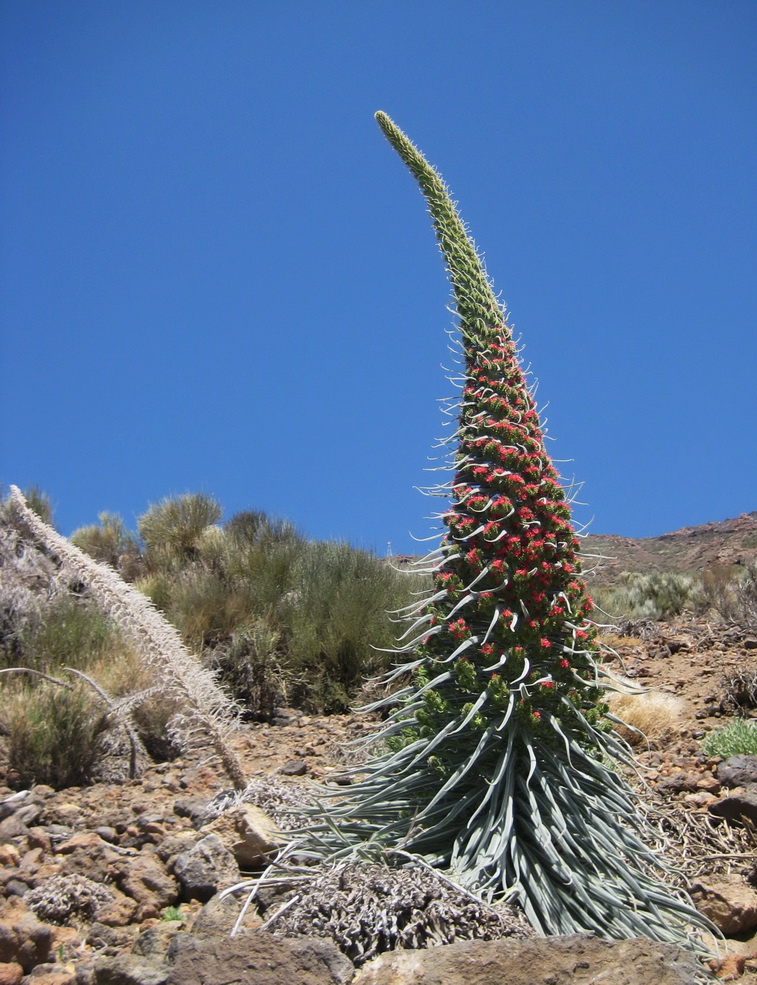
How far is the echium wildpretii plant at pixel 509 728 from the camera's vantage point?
10.8ft

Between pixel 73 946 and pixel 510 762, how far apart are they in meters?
1.81

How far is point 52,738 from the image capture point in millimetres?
5797

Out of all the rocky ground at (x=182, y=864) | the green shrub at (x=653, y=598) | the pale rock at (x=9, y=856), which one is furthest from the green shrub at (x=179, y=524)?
the pale rock at (x=9, y=856)

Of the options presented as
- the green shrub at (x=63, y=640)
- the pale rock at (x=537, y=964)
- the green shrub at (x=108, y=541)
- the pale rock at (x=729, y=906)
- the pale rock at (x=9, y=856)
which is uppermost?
the green shrub at (x=108, y=541)

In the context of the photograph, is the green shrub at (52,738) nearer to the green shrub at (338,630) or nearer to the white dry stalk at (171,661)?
the white dry stalk at (171,661)

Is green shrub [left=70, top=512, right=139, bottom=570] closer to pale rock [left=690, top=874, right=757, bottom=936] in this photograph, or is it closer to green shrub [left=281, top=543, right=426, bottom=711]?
green shrub [left=281, top=543, right=426, bottom=711]

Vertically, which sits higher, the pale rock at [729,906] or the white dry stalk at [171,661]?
the white dry stalk at [171,661]

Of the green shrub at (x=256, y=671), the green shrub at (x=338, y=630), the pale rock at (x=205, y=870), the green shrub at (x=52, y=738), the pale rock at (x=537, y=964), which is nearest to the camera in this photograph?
the pale rock at (x=537, y=964)

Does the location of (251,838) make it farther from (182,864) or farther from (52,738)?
(52,738)

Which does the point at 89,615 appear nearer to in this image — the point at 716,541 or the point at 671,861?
the point at 671,861

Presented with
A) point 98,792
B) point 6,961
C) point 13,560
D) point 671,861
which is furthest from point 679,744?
point 13,560

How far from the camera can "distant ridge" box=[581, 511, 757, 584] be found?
20.0 m

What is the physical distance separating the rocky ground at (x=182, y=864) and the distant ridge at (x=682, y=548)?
12858mm

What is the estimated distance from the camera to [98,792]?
220 inches
